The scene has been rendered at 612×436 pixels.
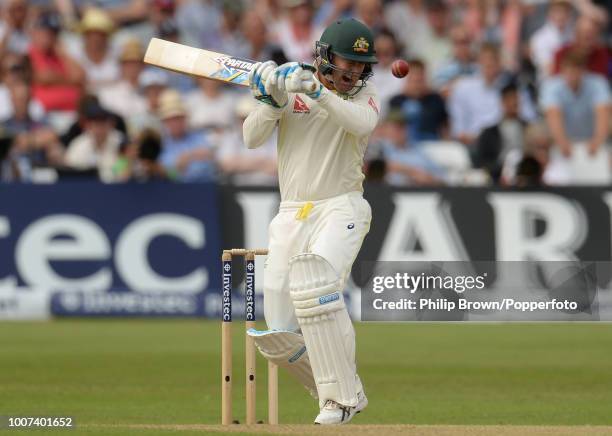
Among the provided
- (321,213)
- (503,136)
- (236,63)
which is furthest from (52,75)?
(321,213)

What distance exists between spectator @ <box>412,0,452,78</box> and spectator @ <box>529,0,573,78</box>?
1.00 m

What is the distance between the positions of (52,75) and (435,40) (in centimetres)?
439

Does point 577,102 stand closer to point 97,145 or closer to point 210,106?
point 210,106

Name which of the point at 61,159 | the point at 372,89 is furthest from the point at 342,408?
the point at 61,159

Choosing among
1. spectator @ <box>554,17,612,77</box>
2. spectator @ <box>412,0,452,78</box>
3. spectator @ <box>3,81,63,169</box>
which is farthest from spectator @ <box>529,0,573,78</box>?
spectator @ <box>3,81,63,169</box>

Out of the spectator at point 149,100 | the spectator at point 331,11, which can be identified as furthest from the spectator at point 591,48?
the spectator at point 149,100

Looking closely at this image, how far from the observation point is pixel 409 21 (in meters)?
16.4

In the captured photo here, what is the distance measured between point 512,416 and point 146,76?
27.3ft

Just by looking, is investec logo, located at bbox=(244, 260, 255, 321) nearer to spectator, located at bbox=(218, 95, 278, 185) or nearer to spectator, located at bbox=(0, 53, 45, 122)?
spectator, located at bbox=(218, 95, 278, 185)

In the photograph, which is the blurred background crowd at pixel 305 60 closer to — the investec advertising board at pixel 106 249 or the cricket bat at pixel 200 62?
the investec advertising board at pixel 106 249

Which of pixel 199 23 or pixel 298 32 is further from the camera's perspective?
pixel 199 23

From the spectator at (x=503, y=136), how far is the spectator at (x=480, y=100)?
0.79 meters

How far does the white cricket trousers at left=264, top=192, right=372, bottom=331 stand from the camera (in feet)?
20.9

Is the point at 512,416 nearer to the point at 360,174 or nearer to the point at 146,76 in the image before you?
the point at 360,174
